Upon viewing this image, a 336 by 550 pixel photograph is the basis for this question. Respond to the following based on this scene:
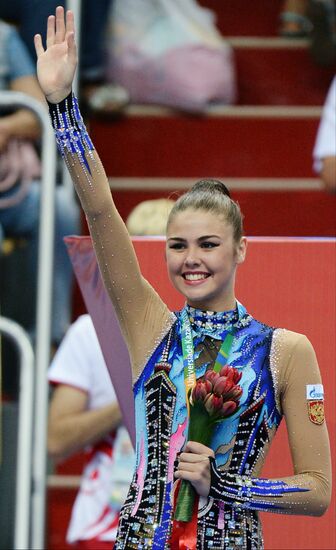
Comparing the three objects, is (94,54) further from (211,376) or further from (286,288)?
(211,376)

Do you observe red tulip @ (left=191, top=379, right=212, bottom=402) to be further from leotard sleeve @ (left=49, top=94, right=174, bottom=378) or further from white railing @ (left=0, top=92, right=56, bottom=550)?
white railing @ (left=0, top=92, right=56, bottom=550)

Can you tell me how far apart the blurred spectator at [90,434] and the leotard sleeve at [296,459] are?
1.20 m

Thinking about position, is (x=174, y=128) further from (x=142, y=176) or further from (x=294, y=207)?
(x=294, y=207)

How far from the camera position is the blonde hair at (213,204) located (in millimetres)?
2773

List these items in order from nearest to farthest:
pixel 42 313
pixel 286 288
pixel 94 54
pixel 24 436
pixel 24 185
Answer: pixel 286 288 → pixel 24 436 → pixel 42 313 → pixel 24 185 → pixel 94 54

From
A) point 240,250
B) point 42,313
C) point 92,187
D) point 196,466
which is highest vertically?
point 42,313

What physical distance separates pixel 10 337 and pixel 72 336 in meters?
0.35

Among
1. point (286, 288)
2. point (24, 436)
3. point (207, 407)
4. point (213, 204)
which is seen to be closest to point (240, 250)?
point (213, 204)

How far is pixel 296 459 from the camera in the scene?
→ 8.87ft

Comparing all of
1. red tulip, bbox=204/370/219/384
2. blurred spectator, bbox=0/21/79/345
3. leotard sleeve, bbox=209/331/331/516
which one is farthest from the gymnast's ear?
blurred spectator, bbox=0/21/79/345

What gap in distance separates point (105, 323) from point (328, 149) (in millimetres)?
1364

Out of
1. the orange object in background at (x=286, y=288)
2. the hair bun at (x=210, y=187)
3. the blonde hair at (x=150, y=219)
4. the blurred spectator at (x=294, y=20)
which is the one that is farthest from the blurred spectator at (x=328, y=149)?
the hair bun at (x=210, y=187)

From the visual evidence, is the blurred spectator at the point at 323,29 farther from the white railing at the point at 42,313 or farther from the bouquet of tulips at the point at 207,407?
the bouquet of tulips at the point at 207,407

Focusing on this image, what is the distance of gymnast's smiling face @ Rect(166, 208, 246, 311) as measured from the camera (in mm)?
2729
